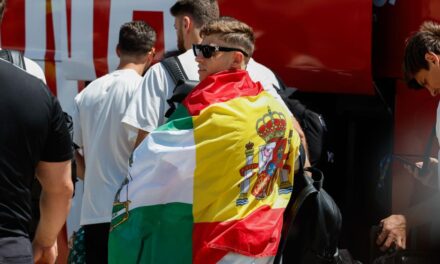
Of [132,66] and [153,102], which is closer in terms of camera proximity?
[153,102]

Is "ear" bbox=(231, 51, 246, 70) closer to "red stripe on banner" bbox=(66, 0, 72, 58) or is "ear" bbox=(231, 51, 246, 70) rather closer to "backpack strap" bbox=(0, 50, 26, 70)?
"backpack strap" bbox=(0, 50, 26, 70)

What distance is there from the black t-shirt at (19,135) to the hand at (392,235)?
172 cm

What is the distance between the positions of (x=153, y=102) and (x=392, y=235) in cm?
116

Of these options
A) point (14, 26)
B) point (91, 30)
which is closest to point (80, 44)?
point (91, 30)

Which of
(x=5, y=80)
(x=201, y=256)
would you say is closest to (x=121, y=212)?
(x=201, y=256)

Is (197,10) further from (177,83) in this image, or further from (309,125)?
(309,125)

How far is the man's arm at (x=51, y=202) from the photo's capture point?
96.1 inches

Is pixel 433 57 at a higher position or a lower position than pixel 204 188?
higher

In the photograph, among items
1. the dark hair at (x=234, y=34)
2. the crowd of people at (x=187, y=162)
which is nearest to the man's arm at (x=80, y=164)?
the crowd of people at (x=187, y=162)

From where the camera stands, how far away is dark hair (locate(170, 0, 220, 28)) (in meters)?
3.56

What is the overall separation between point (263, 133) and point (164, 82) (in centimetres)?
61

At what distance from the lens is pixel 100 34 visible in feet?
14.3

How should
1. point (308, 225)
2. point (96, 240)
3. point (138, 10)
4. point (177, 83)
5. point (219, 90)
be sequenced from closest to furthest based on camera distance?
1. point (219, 90)
2. point (308, 225)
3. point (177, 83)
4. point (96, 240)
5. point (138, 10)

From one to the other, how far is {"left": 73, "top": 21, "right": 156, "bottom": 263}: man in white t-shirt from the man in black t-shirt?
1.35m
